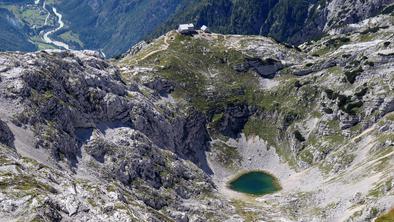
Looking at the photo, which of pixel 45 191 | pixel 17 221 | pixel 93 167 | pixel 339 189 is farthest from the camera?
pixel 339 189

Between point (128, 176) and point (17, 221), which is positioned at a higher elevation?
point (128, 176)

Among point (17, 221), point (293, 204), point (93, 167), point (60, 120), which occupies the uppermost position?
point (293, 204)

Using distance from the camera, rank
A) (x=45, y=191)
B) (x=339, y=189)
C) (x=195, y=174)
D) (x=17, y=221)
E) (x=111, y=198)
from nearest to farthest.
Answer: (x=17, y=221), (x=45, y=191), (x=111, y=198), (x=339, y=189), (x=195, y=174)

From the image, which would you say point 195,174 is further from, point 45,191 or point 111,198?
point 45,191

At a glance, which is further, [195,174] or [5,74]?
[195,174]

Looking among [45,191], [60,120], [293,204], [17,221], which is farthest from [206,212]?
[17,221]

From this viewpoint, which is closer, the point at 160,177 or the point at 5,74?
the point at 5,74

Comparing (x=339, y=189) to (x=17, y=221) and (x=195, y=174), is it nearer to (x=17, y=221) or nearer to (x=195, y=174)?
(x=195, y=174)

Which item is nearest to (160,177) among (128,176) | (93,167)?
(128,176)

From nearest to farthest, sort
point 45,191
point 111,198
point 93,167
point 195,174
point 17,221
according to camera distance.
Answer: point 17,221
point 45,191
point 111,198
point 93,167
point 195,174
